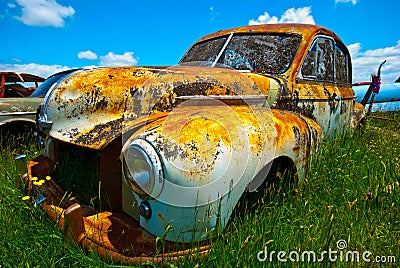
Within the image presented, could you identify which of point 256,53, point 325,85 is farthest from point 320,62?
point 256,53

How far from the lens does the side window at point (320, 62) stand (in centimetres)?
343

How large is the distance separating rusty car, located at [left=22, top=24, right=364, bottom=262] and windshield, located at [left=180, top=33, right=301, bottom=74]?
0.01 meters

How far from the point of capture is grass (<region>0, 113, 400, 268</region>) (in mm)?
1825

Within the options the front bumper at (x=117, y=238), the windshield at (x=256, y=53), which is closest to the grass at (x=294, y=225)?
the front bumper at (x=117, y=238)

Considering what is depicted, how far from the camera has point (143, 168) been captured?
5.72 feet

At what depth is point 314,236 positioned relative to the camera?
6.84 feet

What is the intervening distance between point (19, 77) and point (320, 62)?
272 inches

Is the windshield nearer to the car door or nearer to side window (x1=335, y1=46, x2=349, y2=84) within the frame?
the car door

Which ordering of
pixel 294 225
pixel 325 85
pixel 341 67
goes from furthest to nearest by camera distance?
pixel 341 67 → pixel 325 85 → pixel 294 225

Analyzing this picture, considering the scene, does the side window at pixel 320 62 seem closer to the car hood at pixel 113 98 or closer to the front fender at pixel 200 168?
the car hood at pixel 113 98

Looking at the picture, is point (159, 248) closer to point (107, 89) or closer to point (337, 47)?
point (107, 89)

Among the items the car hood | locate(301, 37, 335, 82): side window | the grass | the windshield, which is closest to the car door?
locate(301, 37, 335, 82): side window

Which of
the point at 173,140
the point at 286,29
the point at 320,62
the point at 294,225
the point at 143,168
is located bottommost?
the point at 294,225

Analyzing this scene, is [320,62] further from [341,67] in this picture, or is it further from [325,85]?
[341,67]
